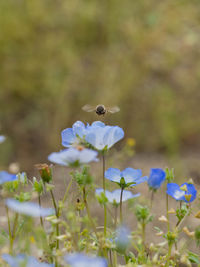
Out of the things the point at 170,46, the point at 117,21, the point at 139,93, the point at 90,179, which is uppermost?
the point at 117,21

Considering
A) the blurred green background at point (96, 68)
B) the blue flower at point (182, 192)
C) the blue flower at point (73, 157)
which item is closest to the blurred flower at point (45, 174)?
the blue flower at point (73, 157)

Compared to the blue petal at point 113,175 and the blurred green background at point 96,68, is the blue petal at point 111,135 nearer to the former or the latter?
the blue petal at point 113,175

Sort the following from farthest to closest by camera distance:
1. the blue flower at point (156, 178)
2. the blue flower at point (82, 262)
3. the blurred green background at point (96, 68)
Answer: the blurred green background at point (96, 68)
the blue flower at point (156, 178)
the blue flower at point (82, 262)

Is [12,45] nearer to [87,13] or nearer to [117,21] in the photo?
[87,13]

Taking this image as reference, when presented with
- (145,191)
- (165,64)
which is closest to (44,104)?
(165,64)

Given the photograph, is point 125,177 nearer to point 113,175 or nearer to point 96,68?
point 113,175

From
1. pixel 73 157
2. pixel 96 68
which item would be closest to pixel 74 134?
pixel 73 157

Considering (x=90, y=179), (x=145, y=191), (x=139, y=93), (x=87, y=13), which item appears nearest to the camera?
(x=90, y=179)
